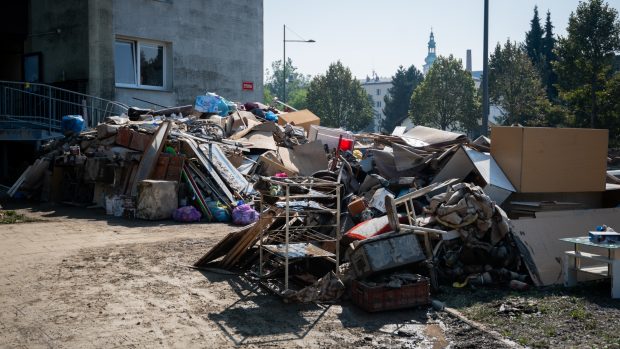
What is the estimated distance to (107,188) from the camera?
12.9 m

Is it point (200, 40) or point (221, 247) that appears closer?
point (221, 247)

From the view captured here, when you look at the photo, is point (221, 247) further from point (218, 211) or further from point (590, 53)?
point (590, 53)

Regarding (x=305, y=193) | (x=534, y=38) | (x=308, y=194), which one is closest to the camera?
(x=308, y=194)

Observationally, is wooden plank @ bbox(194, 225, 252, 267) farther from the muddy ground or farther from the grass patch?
the grass patch

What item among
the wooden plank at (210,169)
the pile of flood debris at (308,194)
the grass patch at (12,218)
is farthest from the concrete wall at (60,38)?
the grass patch at (12,218)

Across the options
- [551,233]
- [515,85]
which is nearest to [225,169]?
[551,233]

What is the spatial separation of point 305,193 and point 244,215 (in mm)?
3977

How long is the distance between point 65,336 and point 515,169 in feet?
22.6

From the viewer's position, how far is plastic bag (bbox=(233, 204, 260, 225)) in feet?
37.4

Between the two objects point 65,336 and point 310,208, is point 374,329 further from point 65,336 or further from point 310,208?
point 65,336

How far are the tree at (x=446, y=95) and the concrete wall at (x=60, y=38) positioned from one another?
3357 centimetres

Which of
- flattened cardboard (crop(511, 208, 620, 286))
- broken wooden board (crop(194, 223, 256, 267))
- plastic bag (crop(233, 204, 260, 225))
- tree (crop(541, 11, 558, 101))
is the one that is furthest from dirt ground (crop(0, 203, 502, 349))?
tree (crop(541, 11, 558, 101))

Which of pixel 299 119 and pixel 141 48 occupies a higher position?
pixel 141 48

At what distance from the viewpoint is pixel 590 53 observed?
27.5 metres
